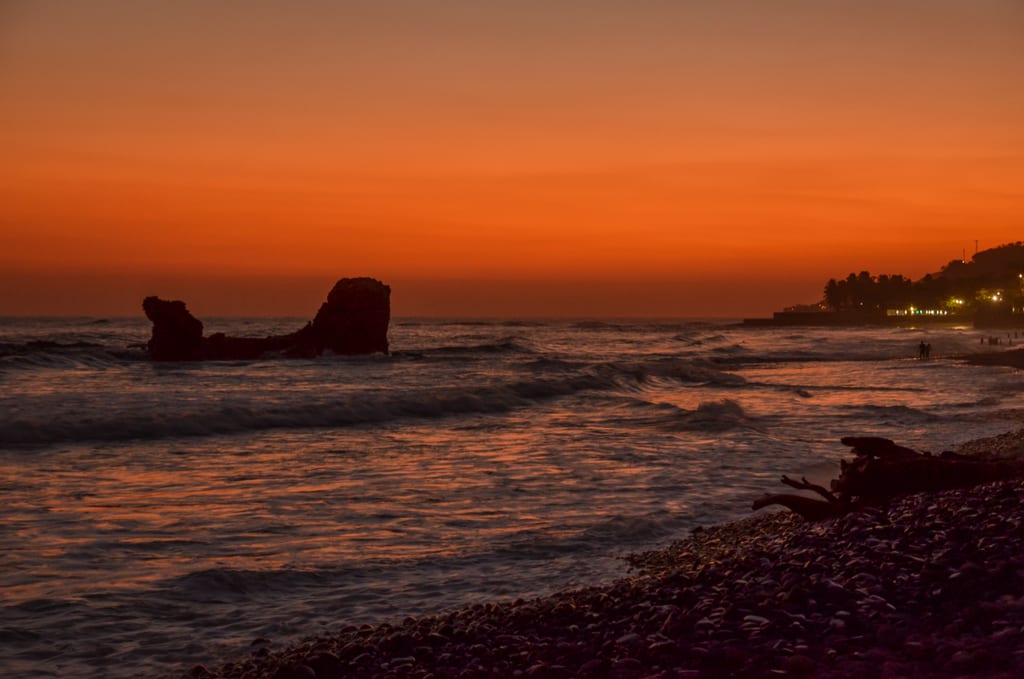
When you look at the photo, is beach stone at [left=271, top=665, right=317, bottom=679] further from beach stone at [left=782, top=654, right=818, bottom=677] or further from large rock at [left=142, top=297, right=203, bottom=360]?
large rock at [left=142, top=297, right=203, bottom=360]

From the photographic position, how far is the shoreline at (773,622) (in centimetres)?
484

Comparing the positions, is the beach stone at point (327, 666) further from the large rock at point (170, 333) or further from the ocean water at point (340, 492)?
the large rock at point (170, 333)

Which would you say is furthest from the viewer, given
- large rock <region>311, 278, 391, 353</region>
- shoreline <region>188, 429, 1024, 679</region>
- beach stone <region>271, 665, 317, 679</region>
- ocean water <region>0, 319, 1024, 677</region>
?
large rock <region>311, 278, 391, 353</region>

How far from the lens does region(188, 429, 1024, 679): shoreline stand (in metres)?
4.84

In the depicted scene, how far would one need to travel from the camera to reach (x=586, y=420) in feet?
81.0

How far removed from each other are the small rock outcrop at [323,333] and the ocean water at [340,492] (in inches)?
721

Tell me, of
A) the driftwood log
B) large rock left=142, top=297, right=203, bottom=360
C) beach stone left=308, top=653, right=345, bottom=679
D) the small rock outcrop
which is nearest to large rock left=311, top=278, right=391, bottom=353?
the small rock outcrop

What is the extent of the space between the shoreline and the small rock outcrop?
49258 mm

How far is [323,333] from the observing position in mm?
57969

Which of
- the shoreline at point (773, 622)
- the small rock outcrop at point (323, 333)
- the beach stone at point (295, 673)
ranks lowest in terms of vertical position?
the beach stone at point (295, 673)

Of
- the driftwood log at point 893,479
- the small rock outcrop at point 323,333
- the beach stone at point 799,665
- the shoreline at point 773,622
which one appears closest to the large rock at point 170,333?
the small rock outcrop at point 323,333

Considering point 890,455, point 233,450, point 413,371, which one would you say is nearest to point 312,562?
point 890,455

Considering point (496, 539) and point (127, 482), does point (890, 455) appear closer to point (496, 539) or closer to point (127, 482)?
point (496, 539)

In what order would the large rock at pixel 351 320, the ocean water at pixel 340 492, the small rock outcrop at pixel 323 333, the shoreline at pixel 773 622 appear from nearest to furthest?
the shoreline at pixel 773 622 → the ocean water at pixel 340 492 → the small rock outcrop at pixel 323 333 → the large rock at pixel 351 320
